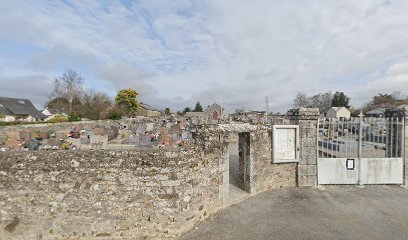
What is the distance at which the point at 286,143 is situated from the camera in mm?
7906

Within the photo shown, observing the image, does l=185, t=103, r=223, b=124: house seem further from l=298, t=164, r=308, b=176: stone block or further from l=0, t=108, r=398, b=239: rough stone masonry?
l=0, t=108, r=398, b=239: rough stone masonry

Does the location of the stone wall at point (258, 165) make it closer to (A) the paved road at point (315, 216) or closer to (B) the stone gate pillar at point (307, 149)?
(B) the stone gate pillar at point (307, 149)

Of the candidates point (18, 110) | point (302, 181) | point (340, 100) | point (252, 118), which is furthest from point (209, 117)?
point (340, 100)

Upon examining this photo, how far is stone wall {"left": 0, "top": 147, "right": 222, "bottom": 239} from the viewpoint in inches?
175

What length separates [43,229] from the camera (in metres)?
4.52

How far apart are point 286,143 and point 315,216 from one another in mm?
2697

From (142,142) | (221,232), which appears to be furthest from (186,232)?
(142,142)

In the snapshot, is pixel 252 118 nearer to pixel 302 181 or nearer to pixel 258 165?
pixel 302 181

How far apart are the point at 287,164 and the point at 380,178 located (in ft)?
11.0

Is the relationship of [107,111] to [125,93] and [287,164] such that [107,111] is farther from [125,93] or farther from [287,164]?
[287,164]

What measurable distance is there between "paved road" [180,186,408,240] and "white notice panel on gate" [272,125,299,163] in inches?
44.2

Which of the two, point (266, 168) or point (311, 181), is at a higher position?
point (266, 168)

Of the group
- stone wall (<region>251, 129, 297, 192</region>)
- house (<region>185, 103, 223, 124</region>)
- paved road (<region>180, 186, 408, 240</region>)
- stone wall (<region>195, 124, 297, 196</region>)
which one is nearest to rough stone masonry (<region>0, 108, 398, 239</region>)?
paved road (<region>180, 186, 408, 240</region>)

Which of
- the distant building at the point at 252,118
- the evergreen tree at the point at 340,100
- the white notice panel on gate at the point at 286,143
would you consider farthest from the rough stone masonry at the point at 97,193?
the evergreen tree at the point at 340,100
